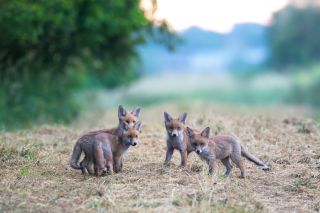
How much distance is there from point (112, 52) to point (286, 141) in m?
17.2

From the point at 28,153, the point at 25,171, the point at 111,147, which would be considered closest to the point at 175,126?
the point at 111,147

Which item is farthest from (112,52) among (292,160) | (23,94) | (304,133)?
(292,160)

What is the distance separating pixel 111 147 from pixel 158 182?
1.00 metres

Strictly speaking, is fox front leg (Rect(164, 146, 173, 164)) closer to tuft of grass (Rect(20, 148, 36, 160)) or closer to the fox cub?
the fox cub

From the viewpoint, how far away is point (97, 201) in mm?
9742

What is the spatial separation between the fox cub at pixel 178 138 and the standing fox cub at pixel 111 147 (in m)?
0.68

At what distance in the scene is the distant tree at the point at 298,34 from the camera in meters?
57.6

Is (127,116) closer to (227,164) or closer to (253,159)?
(227,164)

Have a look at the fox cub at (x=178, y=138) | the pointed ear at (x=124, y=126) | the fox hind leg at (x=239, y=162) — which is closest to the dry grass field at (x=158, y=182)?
the fox hind leg at (x=239, y=162)

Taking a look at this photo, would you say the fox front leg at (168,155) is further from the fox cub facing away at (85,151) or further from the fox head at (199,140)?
the fox cub facing away at (85,151)

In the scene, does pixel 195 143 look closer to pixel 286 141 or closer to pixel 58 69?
pixel 286 141

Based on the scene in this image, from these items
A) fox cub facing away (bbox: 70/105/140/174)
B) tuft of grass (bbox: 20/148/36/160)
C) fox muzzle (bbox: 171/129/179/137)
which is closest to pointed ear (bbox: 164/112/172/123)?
fox muzzle (bbox: 171/129/179/137)

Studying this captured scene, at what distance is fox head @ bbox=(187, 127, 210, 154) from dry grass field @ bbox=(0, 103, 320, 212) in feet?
1.28

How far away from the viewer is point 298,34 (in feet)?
193
